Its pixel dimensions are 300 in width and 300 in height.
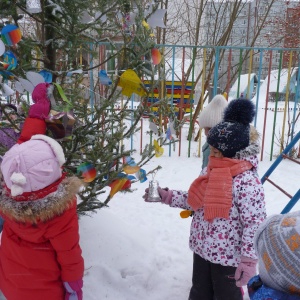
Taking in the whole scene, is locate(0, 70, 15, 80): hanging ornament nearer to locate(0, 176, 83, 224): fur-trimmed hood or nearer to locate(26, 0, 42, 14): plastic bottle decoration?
locate(26, 0, 42, 14): plastic bottle decoration

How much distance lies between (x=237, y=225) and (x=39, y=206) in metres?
1.08

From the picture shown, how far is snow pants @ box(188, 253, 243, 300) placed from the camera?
2.12 metres

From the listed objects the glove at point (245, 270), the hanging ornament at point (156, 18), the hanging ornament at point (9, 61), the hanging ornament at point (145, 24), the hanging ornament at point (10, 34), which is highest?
the hanging ornament at point (156, 18)

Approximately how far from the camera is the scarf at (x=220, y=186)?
200 cm

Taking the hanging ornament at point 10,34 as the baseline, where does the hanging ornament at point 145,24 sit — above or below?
above

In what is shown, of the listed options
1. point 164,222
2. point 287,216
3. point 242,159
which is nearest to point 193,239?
point 242,159

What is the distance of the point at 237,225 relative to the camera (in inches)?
80.7

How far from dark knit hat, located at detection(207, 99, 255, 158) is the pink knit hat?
0.87 m

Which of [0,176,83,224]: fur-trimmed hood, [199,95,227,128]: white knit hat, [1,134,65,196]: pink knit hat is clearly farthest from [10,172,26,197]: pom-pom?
[199,95,227,128]: white knit hat

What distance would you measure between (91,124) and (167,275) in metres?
1.36

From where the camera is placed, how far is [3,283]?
77.9 inches

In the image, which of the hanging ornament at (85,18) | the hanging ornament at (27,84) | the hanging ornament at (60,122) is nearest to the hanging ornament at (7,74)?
the hanging ornament at (27,84)

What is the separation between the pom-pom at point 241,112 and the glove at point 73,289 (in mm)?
1229

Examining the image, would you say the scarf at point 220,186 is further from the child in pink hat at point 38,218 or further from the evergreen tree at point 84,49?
the child in pink hat at point 38,218
